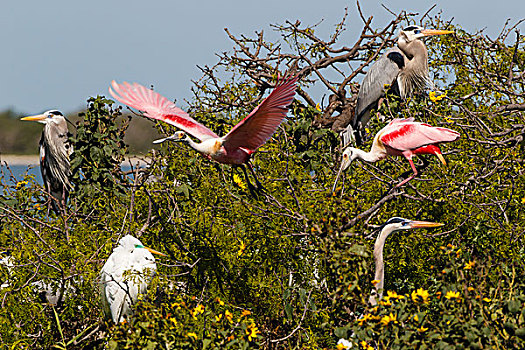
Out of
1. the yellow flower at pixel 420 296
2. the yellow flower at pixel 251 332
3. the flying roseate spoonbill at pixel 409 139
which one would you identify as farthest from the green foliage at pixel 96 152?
the yellow flower at pixel 420 296

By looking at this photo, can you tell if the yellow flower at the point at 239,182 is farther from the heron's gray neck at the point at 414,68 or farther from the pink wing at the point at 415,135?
the heron's gray neck at the point at 414,68

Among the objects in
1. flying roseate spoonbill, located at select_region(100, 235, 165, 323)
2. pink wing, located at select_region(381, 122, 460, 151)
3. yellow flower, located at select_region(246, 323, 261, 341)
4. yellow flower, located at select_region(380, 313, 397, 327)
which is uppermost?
pink wing, located at select_region(381, 122, 460, 151)

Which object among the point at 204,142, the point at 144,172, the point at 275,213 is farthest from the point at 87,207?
the point at 275,213

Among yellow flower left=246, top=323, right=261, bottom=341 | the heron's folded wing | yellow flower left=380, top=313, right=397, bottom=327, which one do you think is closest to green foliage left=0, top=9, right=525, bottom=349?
yellow flower left=246, top=323, right=261, bottom=341

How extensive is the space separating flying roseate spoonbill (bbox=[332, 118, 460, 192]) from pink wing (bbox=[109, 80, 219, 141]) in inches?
42.1

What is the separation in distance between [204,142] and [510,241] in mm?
1942

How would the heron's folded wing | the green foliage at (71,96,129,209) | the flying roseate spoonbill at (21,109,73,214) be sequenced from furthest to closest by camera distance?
the flying roseate spoonbill at (21,109,73,214) → the heron's folded wing → the green foliage at (71,96,129,209)

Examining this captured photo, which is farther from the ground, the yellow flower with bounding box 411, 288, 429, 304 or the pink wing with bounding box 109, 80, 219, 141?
the pink wing with bounding box 109, 80, 219, 141

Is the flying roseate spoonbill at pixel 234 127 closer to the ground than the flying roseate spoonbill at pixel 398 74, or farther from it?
closer to the ground

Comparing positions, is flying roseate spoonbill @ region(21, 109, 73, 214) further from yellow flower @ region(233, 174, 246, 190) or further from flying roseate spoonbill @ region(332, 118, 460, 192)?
flying roseate spoonbill @ region(332, 118, 460, 192)

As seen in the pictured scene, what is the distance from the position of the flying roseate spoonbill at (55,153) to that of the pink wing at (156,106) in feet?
8.48

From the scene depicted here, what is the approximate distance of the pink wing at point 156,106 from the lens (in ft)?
15.0

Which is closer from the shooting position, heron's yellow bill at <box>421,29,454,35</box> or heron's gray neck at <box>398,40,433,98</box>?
heron's yellow bill at <box>421,29,454,35</box>

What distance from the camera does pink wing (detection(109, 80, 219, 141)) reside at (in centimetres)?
457
